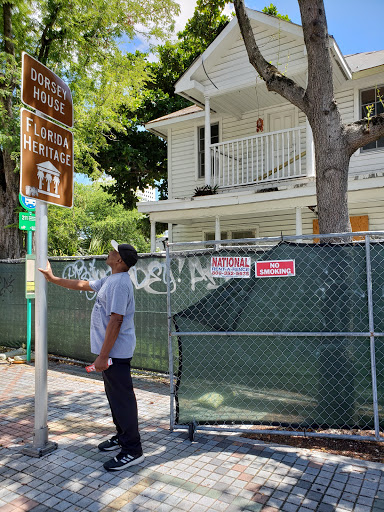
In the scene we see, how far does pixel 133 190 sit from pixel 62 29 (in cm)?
959

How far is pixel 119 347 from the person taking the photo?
342cm

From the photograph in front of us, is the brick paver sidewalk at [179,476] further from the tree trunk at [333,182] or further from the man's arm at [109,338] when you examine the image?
the tree trunk at [333,182]

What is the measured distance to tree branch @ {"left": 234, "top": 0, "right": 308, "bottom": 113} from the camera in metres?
4.87

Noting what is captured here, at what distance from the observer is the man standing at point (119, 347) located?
3316 millimetres

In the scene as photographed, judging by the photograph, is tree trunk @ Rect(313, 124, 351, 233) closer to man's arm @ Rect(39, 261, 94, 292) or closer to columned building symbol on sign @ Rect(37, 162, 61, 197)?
man's arm @ Rect(39, 261, 94, 292)

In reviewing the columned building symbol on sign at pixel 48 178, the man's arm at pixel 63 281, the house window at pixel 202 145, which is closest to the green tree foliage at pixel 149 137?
the house window at pixel 202 145

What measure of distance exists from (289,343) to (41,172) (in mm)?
2811

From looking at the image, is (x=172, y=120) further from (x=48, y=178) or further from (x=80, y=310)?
(x=48, y=178)

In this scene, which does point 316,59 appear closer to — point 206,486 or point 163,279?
point 163,279

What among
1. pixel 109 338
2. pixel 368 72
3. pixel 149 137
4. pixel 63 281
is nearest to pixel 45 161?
pixel 63 281

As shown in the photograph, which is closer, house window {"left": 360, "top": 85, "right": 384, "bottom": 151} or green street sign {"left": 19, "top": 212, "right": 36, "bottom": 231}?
green street sign {"left": 19, "top": 212, "right": 36, "bottom": 231}

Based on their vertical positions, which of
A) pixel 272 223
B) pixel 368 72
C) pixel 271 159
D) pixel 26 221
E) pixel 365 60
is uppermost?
pixel 365 60

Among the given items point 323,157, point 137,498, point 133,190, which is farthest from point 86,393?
point 133,190

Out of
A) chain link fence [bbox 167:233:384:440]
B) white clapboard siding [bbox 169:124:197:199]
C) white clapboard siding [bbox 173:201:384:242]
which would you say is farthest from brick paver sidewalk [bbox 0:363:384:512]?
white clapboard siding [bbox 169:124:197:199]
